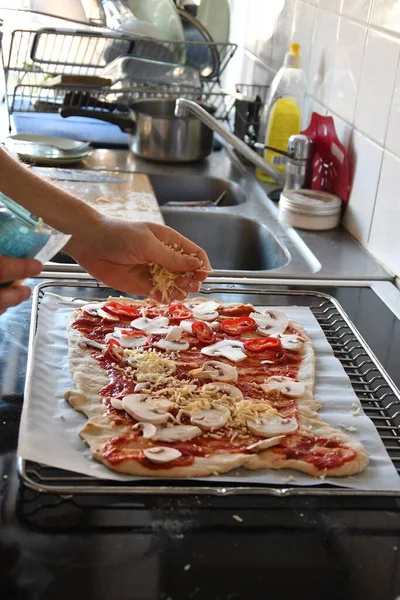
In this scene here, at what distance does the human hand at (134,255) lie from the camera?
1.35 metres

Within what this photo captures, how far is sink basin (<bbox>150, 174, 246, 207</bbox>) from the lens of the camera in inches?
94.6

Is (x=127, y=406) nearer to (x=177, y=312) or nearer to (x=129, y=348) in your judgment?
(x=129, y=348)

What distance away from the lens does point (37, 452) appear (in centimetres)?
102

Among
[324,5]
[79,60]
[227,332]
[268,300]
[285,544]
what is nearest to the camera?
[285,544]

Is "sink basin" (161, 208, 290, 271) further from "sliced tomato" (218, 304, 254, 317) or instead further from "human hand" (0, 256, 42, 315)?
"human hand" (0, 256, 42, 315)

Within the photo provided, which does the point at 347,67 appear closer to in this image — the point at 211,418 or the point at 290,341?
the point at 290,341

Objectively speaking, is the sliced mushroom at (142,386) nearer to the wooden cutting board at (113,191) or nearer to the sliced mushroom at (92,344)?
the sliced mushroom at (92,344)

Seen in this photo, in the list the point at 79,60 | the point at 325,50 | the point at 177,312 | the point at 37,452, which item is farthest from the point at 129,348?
the point at 79,60

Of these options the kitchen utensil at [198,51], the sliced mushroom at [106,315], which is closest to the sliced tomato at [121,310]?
the sliced mushroom at [106,315]

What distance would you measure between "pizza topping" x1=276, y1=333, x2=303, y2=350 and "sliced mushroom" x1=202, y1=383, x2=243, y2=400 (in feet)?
0.57

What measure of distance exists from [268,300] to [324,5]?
92cm

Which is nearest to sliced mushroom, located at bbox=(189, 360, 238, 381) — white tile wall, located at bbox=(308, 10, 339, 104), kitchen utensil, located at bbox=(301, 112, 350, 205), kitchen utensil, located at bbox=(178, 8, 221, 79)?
kitchen utensil, located at bbox=(301, 112, 350, 205)

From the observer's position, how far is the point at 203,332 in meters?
1.39

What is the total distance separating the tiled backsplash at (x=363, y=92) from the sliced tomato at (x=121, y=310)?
0.56 m
